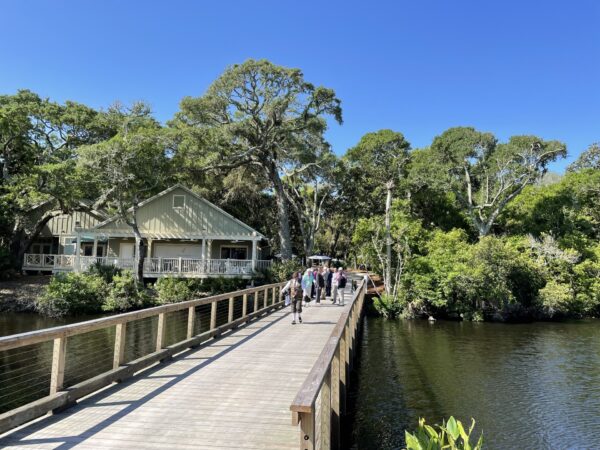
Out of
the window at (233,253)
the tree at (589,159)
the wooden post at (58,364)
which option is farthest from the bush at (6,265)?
the tree at (589,159)

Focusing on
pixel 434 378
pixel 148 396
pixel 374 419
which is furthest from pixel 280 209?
pixel 148 396

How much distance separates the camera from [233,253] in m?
32.1

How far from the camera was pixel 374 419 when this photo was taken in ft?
30.5

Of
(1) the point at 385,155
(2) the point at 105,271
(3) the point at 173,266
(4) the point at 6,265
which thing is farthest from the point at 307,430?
(1) the point at 385,155

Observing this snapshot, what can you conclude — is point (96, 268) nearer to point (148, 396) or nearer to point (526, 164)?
point (148, 396)

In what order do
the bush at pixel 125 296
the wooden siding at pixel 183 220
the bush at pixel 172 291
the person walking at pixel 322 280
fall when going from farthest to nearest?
the wooden siding at pixel 183 220, the bush at pixel 172 291, the bush at pixel 125 296, the person walking at pixel 322 280

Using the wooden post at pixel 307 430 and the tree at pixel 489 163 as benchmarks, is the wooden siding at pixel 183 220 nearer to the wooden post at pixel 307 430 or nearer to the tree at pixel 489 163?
the tree at pixel 489 163

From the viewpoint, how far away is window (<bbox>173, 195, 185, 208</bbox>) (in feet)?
96.3

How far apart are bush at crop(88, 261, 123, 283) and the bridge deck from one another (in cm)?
1808

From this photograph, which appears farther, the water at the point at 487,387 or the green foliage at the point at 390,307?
the green foliage at the point at 390,307

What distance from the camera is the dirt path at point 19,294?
23.5 meters

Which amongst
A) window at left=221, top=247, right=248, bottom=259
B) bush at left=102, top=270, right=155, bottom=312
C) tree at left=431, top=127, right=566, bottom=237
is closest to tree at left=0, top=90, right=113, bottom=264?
bush at left=102, top=270, right=155, bottom=312

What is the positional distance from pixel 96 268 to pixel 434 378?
2005 centimetres

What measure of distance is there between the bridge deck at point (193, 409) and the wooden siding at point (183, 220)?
66.8 ft
